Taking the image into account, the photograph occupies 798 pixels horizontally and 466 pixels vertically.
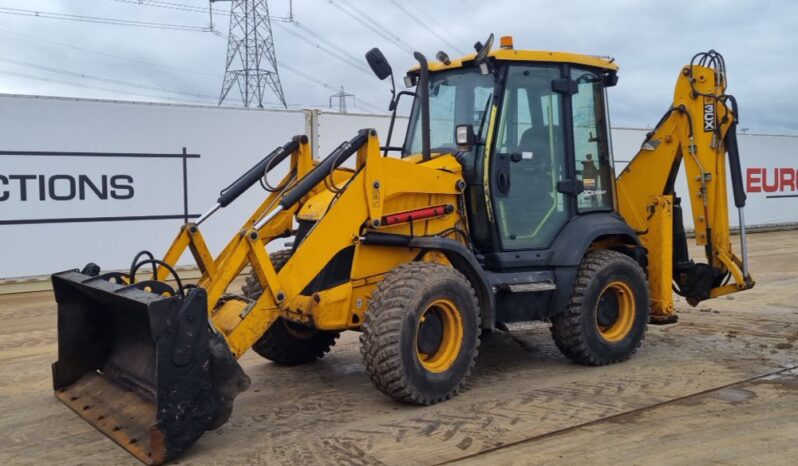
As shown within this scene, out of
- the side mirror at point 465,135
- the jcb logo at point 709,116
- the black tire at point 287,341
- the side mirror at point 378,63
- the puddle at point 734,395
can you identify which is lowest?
the puddle at point 734,395

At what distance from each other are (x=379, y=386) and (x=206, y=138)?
8103mm

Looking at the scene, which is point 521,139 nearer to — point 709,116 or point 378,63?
point 378,63

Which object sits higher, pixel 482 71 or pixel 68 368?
pixel 482 71

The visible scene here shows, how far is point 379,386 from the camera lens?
4.90m

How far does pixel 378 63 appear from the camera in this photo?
5824 mm

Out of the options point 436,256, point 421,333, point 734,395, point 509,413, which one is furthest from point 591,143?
point 509,413

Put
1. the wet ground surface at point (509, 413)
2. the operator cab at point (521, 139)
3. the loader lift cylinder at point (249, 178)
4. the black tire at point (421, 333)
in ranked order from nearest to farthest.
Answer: the wet ground surface at point (509, 413)
the black tire at point (421, 333)
the loader lift cylinder at point (249, 178)
the operator cab at point (521, 139)

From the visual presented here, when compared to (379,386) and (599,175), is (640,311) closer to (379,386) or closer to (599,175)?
(599,175)

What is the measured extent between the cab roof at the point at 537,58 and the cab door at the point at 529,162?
0.07 meters

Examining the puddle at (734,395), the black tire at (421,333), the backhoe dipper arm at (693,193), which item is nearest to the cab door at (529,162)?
the black tire at (421,333)

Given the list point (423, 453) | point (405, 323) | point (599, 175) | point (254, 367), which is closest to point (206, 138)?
point (254, 367)

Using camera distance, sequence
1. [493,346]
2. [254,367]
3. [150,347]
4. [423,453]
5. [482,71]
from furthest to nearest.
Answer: [493,346] < [254,367] < [482,71] < [150,347] < [423,453]

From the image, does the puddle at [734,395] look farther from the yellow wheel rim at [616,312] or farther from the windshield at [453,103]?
the windshield at [453,103]

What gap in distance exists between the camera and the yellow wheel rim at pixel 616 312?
20.4 ft
